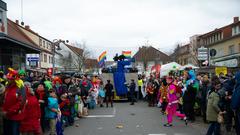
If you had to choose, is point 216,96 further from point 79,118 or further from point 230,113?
point 79,118

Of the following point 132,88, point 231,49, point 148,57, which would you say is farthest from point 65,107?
point 148,57

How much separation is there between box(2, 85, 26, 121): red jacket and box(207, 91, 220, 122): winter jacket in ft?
15.1

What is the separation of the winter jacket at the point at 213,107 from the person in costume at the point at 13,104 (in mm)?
4582

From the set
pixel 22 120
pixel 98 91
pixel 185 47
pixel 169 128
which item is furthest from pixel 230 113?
pixel 185 47

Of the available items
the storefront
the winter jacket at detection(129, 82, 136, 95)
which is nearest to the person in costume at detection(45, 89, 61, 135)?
the storefront

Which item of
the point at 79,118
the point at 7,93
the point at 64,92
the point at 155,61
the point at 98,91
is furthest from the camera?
the point at 155,61

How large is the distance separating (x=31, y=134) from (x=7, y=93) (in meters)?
1.25

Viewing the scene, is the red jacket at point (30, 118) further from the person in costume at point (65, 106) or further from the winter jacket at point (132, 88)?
the winter jacket at point (132, 88)

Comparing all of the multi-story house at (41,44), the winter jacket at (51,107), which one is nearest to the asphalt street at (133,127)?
the winter jacket at (51,107)

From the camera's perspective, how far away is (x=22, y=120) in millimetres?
7656

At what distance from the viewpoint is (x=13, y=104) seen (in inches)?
289

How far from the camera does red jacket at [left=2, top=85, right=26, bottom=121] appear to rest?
288 inches

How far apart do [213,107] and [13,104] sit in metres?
4.85

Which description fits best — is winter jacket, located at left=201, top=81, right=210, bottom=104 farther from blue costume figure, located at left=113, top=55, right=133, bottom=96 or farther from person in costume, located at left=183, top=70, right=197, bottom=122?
blue costume figure, located at left=113, top=55, right=133, bottom=96
